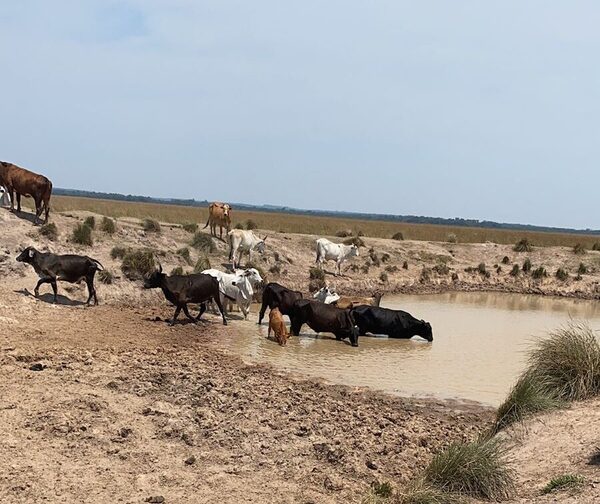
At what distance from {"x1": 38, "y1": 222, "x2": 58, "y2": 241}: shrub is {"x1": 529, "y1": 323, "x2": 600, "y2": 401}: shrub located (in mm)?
14044

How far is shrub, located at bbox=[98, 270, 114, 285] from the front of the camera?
1759 cm

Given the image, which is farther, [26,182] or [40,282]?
[26,182]

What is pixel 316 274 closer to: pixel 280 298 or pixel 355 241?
pixel 355 241

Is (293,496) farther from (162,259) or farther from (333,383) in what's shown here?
(162,259)

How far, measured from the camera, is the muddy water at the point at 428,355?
11570 mm

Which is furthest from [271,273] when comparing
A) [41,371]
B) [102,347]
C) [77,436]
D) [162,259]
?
[77,436]

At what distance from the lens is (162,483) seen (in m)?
6.57

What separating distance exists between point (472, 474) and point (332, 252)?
18786mm

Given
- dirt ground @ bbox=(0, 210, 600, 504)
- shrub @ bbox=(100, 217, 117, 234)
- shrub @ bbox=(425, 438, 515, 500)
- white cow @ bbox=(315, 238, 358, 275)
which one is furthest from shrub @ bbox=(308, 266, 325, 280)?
shrub @ bbox=(425, 438, 515, 500)

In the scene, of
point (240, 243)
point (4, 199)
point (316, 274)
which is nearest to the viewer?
point (4, 199)

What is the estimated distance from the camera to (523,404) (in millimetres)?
8758

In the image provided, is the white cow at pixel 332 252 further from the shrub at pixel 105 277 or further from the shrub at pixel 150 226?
the shrub at pixel 105 277

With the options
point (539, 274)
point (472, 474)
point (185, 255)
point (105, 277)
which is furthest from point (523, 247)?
point (472, 474)

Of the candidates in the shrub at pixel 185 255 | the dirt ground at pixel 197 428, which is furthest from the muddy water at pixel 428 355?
the shrub at pixel 185 255
